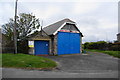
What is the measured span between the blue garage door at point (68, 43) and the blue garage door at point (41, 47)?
76.9 inches

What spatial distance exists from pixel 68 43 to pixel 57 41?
2004 mm

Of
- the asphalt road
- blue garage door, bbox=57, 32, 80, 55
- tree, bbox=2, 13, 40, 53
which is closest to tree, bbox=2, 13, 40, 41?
tree, bbox=2, 13, 40, 53

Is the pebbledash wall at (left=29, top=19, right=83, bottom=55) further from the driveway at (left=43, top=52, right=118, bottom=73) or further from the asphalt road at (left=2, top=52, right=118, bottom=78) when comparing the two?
the asphalt road at (left=2, top=52, right=118, bottom=78)

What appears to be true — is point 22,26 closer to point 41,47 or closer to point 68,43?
point 41,47

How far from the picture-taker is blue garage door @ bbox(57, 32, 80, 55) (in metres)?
17.0

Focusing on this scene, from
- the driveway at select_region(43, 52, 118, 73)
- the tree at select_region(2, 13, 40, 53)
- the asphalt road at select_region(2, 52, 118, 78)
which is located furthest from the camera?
the tree at select_region(2, 13, 40, 53)

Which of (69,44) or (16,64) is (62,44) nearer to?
(69,44)

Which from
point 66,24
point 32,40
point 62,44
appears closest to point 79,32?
point 66,24

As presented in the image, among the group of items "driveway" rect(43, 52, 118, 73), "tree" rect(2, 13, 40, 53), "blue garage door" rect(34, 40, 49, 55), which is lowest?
"driveway" rect(43, 52, 118, 73)

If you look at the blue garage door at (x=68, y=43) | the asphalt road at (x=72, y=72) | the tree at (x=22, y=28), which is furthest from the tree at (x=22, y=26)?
the asphalt road at (x=72, y=72)

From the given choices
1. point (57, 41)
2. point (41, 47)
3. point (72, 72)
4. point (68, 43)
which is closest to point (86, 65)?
point (72, 72)

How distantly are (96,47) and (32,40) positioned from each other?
54.6 feet

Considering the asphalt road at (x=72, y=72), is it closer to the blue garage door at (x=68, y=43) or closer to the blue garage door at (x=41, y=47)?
the blue garage door at (x=68, y=43)

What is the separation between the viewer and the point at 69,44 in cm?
1769
